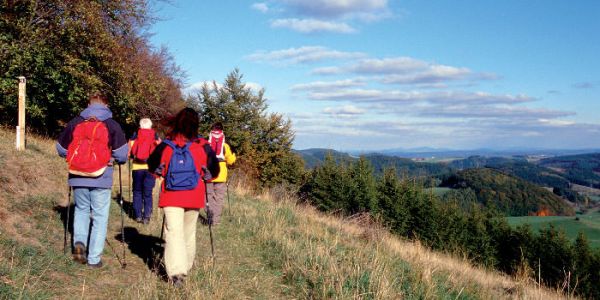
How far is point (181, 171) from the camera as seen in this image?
494 centimetres

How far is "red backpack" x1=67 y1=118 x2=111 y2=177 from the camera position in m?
5.03

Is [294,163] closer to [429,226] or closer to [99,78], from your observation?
[429,226]

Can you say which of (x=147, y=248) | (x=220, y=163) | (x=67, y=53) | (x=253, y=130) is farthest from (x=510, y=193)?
(x=147, y=248)

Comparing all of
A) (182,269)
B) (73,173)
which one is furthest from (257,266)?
(73,173)

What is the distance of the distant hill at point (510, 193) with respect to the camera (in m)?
131

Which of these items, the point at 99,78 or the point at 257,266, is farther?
the point at 99,78

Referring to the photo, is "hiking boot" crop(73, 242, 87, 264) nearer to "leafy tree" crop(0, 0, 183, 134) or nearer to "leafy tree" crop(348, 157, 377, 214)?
"leafy tree" crop(0, 0, 183, 134)

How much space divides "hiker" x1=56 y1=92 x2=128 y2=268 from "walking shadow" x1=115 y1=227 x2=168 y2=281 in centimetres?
74

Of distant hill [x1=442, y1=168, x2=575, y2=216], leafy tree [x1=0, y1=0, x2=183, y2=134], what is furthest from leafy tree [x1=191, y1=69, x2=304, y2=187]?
distant hill [x1=442, y1=168, x2=575, y2=216]

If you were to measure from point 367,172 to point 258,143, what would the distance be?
632 inches

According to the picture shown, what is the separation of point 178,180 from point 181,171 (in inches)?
4.2

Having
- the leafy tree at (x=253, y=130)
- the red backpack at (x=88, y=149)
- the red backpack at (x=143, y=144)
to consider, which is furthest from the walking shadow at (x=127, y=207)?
the leafy tree at (x=253, y=130)

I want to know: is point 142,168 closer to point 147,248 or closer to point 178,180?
point 147,248

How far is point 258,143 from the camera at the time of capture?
147 ft
